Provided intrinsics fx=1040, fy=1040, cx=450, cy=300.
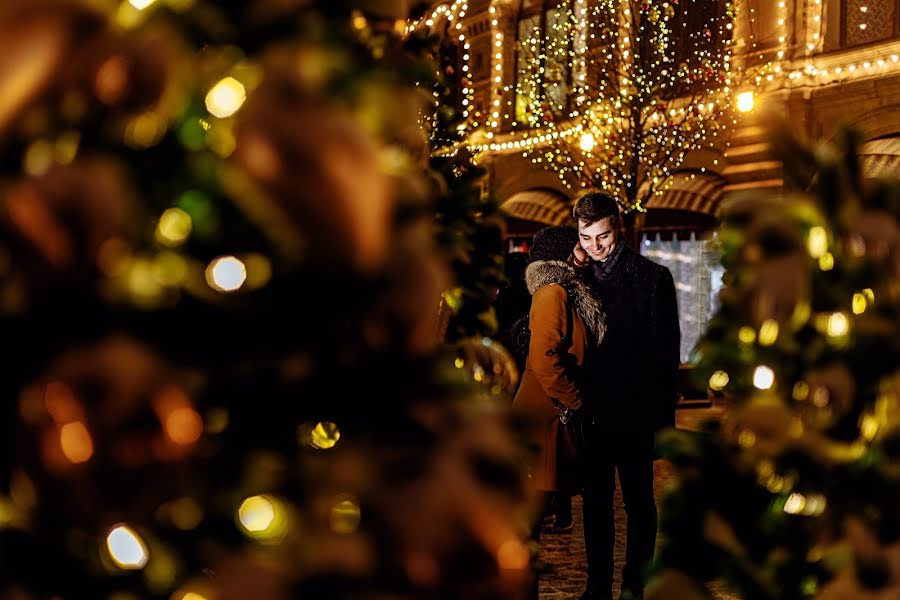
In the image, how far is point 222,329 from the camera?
889 mm

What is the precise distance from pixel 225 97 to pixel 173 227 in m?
0.13

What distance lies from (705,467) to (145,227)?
1.10 m

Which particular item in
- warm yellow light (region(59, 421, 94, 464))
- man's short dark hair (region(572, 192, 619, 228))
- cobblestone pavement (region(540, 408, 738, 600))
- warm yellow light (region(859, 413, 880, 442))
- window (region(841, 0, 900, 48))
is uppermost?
window (region(841, 0, 900, 48))

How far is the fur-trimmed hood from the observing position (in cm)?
459

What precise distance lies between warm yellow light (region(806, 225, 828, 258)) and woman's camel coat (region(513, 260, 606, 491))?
9.59ft

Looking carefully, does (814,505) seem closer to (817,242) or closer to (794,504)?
(794,504)

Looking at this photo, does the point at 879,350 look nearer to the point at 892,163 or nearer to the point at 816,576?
the point at 816,576

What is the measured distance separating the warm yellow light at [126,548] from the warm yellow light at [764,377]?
42.5 inches

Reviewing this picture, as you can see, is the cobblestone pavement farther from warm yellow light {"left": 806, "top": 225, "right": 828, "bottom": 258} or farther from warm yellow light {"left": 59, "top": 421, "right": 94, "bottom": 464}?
warm yellow light {"left": 59, "top": 421, "right": 94, "bottom": 464}

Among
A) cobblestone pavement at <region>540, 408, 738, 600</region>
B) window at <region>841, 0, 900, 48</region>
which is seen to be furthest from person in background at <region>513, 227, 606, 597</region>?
window at <region>841, 0, 900, 48</region>

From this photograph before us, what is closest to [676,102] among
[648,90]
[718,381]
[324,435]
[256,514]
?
[648,90]

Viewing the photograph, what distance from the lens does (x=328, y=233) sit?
0.81m

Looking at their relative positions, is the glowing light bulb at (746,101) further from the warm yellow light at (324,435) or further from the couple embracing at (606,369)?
the warm yellow light at (324,435)

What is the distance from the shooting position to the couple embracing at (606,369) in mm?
4582
